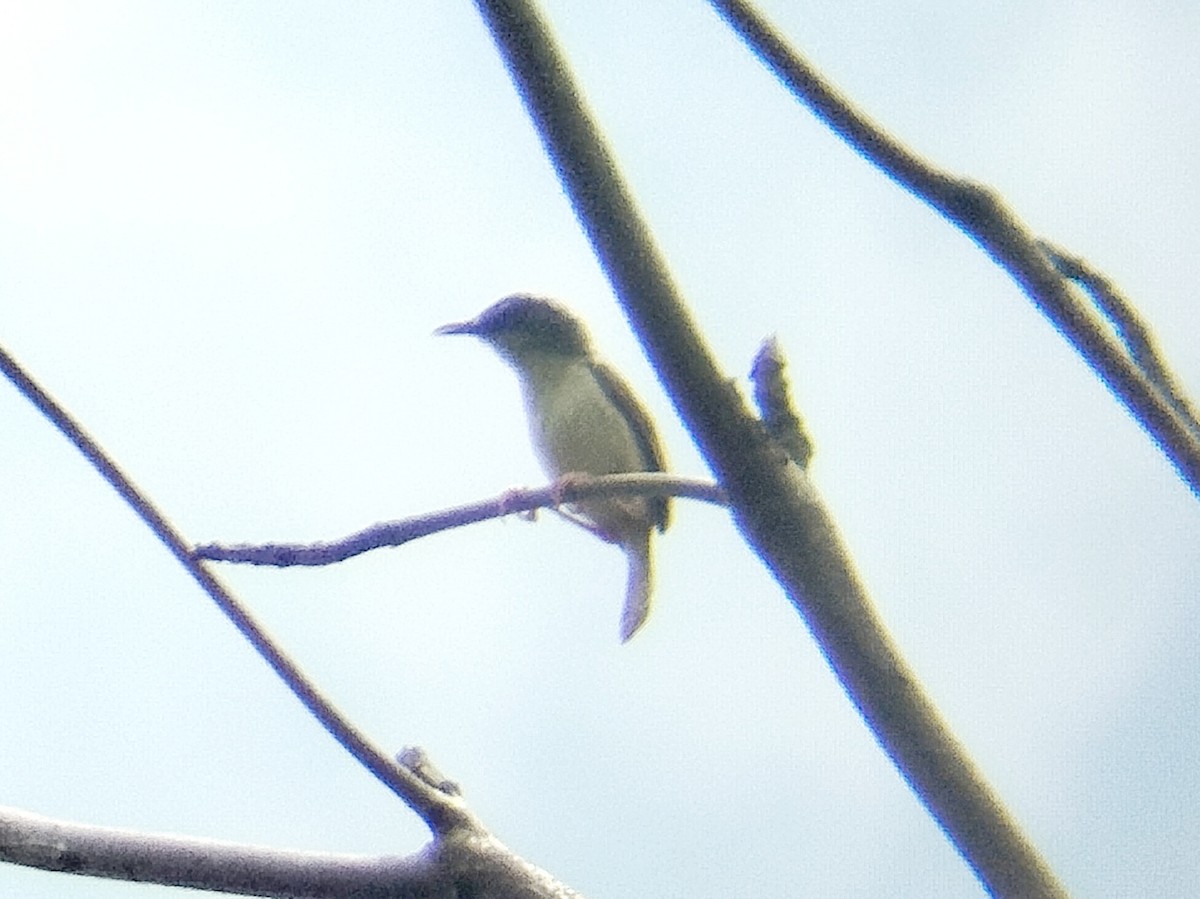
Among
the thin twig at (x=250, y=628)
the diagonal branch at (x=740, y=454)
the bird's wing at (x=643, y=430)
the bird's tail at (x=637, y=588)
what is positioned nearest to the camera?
the diagonal branch at (x=740, y=454)

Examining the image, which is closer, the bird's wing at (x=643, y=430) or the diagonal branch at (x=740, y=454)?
the diagonal branch at (x=740, y=454)

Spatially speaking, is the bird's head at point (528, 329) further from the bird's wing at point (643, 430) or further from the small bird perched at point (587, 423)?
the bird's wing at point (643, 430)

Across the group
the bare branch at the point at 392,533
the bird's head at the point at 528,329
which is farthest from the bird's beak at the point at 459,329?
the bare branch at the point at 392,533

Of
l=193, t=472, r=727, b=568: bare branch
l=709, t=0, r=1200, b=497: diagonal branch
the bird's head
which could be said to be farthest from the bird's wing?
l=709, t=0, r=1200, b=497: diagonal branch

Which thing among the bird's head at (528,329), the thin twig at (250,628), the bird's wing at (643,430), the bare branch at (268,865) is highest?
the bird's head at (528,329)

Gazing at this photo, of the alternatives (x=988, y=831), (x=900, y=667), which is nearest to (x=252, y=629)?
(x=900, y=667)

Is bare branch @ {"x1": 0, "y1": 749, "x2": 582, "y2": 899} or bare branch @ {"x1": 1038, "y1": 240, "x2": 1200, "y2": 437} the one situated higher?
bare branch @ {"x1": 1038, "y1": 240, "x2": 1200, "y2": 437}

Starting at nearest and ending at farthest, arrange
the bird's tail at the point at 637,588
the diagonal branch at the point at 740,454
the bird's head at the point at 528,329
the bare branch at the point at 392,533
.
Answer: the diagonal branch at the point at 740,454 < the bare branch at the point at 392,533 < the bird's tail at the point at 637,588 < the bird's head at the point at 528,329

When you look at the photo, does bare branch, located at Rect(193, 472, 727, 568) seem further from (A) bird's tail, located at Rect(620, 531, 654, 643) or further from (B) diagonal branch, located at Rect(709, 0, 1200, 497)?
(A) bird's tail, located at Rect(620, 531, 654, 643)
